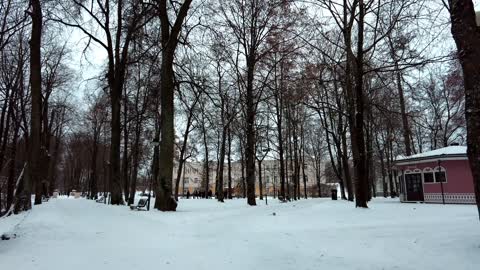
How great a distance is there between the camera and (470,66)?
5.44 m

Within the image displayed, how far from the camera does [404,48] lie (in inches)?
555

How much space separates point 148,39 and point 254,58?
836 cm

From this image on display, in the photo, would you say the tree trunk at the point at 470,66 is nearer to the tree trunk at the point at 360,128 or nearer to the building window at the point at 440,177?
the tree trunk at the point at 360,128

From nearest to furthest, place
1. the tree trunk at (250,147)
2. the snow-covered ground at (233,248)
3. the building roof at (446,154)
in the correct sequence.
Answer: the snow-covered ground at (233,248) → the tree trunk at (250,147) → the building roof at (446,154)

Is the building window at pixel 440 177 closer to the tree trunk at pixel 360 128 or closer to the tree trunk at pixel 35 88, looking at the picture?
the tree trunk at pixel 360 128

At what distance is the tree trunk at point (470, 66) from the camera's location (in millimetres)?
5297

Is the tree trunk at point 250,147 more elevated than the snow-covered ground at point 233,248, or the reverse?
the tree trunk at point 250,147

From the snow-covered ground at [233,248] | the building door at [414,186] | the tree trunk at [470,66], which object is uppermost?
the tree trunk at [470,66]

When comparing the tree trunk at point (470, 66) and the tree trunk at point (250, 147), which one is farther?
the tree trunk at point (250, 147)

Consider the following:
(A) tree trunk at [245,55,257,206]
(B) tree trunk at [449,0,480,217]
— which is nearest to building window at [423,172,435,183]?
(A) tree trunk at [245,55,257,206]

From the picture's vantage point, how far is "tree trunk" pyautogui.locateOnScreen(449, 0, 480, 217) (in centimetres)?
530

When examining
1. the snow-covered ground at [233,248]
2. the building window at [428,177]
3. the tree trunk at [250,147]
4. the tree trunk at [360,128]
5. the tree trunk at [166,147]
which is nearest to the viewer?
the snow-covered ground at [233,248]

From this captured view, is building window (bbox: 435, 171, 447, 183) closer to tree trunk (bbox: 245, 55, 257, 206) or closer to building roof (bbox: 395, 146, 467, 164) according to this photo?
building roof (bbox: 395, 146, 467, 164)

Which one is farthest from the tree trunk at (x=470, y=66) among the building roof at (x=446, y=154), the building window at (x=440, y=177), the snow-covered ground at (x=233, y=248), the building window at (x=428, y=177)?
the building window at (x=428, y=177)
